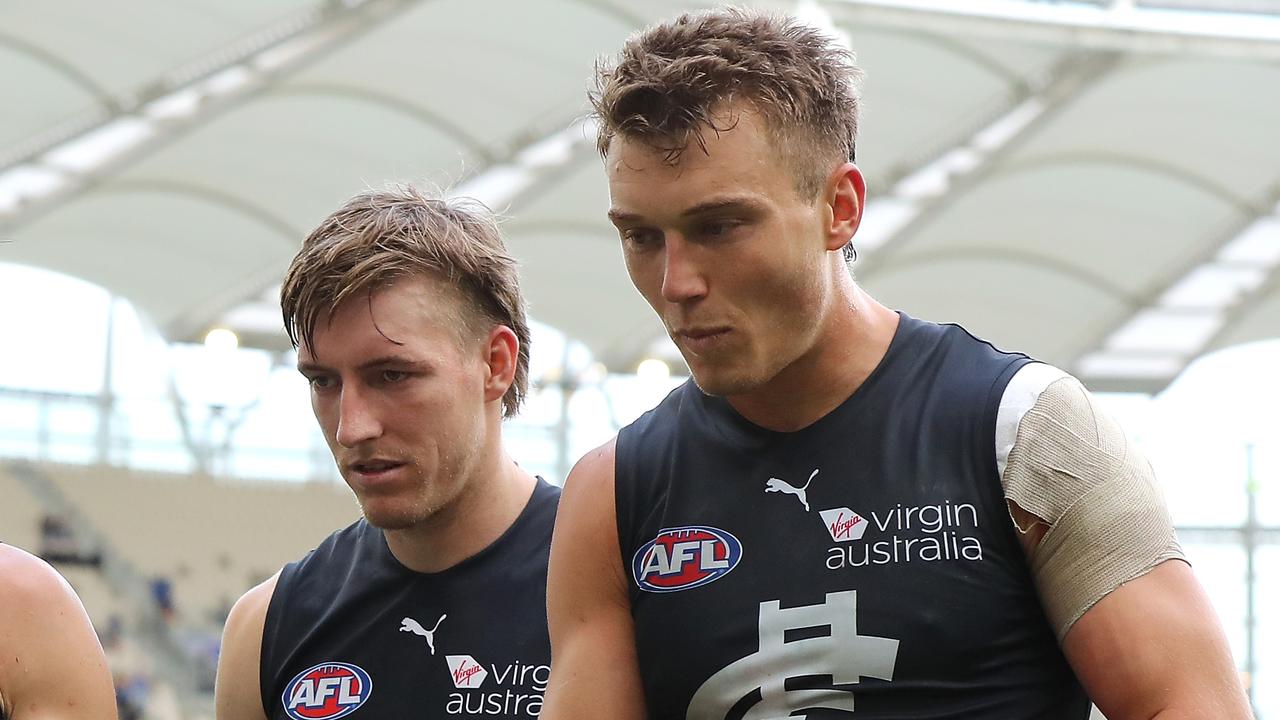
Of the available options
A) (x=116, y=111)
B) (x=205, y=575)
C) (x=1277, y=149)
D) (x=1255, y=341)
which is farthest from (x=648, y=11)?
(x=1255, y=341)

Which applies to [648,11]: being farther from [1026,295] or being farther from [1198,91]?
[1026,295]

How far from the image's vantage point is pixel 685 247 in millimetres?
2611

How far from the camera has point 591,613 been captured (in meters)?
2.87

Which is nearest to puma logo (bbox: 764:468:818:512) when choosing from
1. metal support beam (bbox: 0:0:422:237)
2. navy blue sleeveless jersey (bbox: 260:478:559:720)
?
navy blue sleeveless jersey (bbox: 260:478:559:720)

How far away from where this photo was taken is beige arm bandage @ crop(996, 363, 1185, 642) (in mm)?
2510

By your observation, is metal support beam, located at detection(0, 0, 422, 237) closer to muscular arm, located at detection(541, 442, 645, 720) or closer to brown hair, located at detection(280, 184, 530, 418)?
brown hair, located at detection(280, 184, 530, 418)

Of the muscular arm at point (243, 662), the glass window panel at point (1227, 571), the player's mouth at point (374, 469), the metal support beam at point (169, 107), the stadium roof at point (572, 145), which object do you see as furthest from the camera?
the glass window panel at point (1227, 571)

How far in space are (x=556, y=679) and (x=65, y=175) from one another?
66.0ft

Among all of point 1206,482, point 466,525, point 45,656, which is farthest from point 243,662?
point 1206,482

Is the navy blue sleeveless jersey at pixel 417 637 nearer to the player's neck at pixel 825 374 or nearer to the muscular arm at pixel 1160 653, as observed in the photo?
the player's neck at pixel 825 374

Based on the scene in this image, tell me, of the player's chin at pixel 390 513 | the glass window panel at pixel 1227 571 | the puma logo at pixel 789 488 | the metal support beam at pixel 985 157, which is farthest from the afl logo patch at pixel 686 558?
the glass window panel at pixel 1227 571

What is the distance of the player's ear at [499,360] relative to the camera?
3.81m

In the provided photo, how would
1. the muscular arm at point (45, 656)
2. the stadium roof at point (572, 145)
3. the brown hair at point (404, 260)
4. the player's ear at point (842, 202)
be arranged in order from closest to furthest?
the player's ear at point (842, 202)
the muscular arm at point (45, 656)
the brown hair at point (404, 260)
the stadium roof at point (572, 145)

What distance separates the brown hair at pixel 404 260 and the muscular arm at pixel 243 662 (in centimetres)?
71
